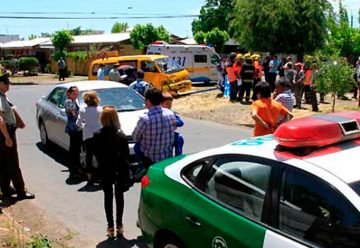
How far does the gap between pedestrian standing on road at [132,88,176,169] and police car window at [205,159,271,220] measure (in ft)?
6.41

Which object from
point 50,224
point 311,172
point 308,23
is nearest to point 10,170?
point 50,224

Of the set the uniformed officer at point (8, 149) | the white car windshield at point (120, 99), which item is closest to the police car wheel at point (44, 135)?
the white car windshield at point (120, 99)

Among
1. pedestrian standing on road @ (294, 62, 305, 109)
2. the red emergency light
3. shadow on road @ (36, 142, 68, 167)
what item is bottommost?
shadow on road @ (36, 142, 68, 167)

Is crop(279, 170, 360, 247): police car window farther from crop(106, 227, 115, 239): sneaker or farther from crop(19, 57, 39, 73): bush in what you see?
crop(19, 57, 39, 73): bush

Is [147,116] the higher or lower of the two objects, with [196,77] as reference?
higher

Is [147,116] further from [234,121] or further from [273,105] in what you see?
[234,121]

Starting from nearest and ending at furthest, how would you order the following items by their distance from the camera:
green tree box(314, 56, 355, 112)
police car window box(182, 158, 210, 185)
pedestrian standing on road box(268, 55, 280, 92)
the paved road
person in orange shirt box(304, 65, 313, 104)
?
police car window box(182, 158, 210, 185) → the paved road → green tree box(314, 56, 355, 112) → person in orange shirt box(304, 65, 313, 104) → pedestrian standing on road box(268, 55, 280, 92)

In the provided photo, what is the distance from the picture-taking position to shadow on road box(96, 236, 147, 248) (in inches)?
220

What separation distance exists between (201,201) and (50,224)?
324cm

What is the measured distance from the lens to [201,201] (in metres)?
3.79

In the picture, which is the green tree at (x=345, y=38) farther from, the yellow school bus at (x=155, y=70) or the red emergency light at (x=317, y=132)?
the red emergency light at (x=317, y=132)

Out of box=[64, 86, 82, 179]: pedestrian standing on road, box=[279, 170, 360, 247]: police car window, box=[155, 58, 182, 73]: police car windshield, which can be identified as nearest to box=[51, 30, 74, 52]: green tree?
box=[155, 58, 182, 73]: police car windshield

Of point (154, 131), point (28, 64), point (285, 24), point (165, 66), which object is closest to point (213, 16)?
point (28, 64)

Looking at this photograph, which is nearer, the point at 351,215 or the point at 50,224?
the point at 351,215
